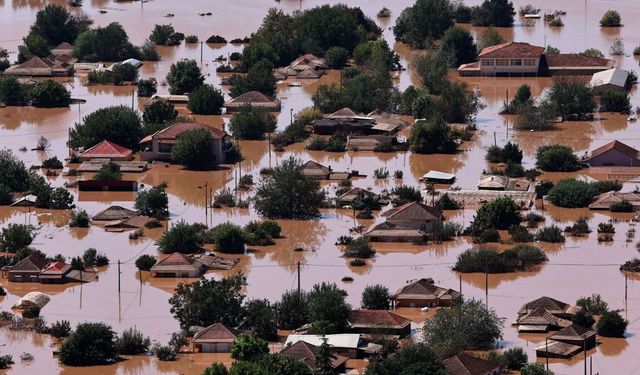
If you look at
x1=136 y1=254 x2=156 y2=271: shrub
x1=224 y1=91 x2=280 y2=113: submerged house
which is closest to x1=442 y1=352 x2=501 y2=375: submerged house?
x1=136 y1=254 x2=156 y2=271: shrub

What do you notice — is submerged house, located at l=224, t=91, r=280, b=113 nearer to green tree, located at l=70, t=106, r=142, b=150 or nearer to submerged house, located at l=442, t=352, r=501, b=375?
green tree, located at l=70, t=106, r=142, b=150

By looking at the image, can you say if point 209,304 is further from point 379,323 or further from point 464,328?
point 464,328

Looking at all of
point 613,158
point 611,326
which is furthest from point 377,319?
point 613,158

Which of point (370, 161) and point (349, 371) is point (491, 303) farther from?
point (370, 161)

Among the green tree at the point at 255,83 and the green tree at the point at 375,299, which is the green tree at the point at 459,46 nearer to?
the green tree at the point at 255,83

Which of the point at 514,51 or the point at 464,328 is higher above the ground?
the point at 514,51

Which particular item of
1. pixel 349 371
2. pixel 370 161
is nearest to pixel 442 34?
pixel 370 161

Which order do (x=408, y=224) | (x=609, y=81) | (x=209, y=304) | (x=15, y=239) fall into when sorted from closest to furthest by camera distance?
1. (x=209, y=304)
2. (x=15, y=239)
3. (x=408, y=224)
4. (x=609, y=81)
